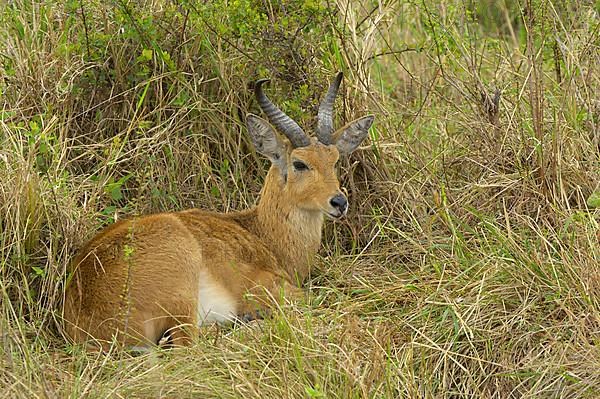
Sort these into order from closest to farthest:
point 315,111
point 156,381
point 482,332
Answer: point 156,381
point 482,332
point 315,111

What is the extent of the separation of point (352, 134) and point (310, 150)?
1.09 ft

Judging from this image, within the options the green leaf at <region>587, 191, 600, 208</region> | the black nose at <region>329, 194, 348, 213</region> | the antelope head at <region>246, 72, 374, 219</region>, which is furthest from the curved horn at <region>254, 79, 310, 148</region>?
the green leaf at <region>587, 191, 600, 208</region>

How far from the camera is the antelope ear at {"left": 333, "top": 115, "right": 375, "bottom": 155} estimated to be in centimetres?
650

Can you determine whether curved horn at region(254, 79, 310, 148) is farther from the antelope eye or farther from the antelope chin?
the antelope chin

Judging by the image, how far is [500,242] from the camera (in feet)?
18.7

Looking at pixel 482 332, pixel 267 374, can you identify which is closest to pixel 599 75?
pixel 482 332

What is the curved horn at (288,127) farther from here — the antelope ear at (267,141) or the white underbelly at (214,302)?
the white underbelly at (214,302)

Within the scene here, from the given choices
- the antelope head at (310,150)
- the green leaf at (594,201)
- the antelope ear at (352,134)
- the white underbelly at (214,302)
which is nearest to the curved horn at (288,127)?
the antelope head at (310,150)

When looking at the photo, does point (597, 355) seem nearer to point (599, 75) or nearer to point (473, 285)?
point (473, 285)

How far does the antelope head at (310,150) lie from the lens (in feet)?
20.5

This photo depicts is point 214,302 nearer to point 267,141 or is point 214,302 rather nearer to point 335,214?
point 335,214

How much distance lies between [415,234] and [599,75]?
1645 millimetres

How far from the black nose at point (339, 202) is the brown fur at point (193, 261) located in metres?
0.04

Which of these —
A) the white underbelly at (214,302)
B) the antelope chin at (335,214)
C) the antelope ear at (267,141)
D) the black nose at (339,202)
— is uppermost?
the antelope ear at (267,141)
